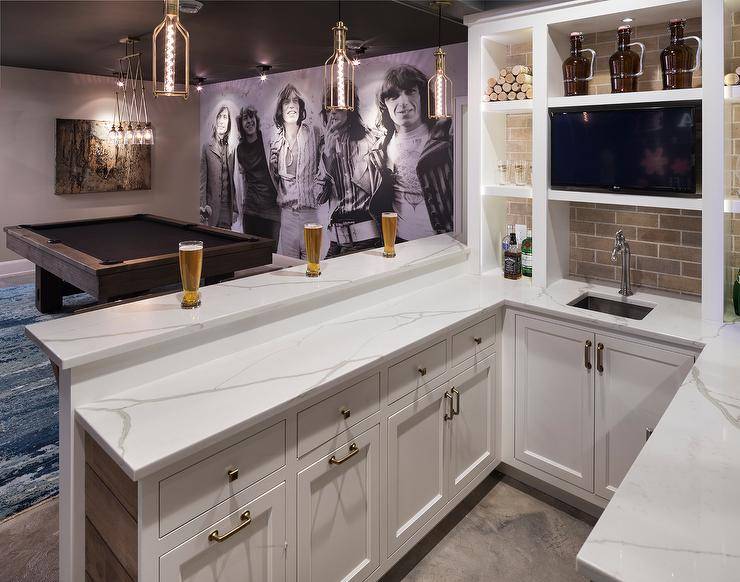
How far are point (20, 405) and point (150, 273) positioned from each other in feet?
3.97

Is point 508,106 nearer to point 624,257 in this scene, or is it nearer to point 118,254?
point 624,257

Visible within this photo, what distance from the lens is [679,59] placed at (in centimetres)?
230

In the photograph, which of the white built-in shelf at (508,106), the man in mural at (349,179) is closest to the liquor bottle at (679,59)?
the white built-in shelf at (508,106)

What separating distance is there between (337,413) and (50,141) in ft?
24.9

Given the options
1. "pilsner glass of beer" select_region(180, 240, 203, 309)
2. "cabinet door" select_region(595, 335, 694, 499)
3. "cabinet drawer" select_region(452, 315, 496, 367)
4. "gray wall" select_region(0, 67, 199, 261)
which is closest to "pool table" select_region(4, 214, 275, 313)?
"gray wall" select_region(0, 67, 199, 261)

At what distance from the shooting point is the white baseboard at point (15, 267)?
24.2 feet

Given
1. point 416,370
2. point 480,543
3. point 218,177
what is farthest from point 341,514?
point 218,177

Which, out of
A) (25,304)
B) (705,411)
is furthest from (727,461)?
(25,304)

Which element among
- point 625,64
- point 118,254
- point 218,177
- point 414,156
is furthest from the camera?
point 218,177

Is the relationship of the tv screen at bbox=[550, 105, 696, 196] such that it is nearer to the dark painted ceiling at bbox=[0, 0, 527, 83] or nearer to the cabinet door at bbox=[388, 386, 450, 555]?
the dark painted ceiling at bbox=[0, 0, 527, 83]

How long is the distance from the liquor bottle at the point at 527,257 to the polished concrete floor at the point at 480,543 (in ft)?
3.66

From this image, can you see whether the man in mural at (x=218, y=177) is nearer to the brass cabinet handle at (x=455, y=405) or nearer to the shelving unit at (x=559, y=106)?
the shelving unit at (x=559, y=106)

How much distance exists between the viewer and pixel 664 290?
2736 mm

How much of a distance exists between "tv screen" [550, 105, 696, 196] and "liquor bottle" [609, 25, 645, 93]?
4.9 inches
